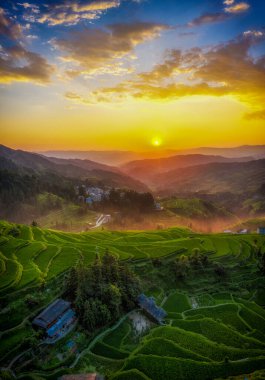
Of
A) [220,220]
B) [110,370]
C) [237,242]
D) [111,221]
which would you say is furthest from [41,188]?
[110,370]

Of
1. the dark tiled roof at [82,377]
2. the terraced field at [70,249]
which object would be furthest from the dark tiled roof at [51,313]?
the dark tiled roof at [82,377]

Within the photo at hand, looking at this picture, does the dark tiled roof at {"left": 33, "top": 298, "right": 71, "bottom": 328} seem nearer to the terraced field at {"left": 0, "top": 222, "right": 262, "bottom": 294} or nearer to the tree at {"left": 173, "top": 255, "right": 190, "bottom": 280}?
the terraced field at {"left": 0, "top": 222, "right": 262, "bottom": 294}

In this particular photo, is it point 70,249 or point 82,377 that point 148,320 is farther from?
point 70,249

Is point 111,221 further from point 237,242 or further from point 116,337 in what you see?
point 116,337

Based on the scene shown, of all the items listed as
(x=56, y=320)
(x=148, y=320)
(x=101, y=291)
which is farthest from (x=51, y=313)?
(x=148, y=320)

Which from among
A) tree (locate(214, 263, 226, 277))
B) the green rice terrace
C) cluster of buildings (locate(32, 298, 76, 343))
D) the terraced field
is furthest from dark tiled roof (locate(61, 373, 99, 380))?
tree (locate(214, 263, 226, 277))

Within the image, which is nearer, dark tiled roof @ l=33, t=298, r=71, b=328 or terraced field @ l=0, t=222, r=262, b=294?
dark tiled roof @ l=33, t=298, r=71, b=328
